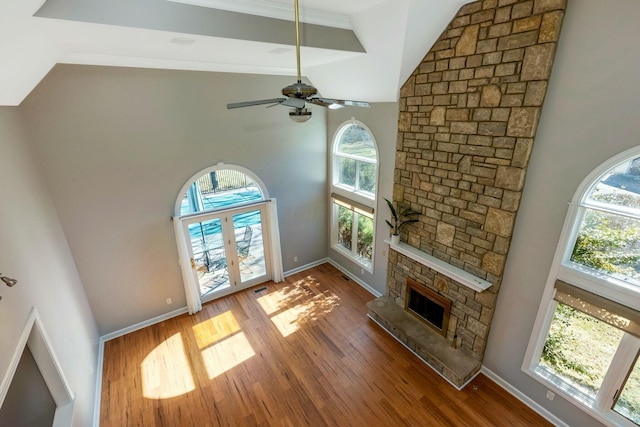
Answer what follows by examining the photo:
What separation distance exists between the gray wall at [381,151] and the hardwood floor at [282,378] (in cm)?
86

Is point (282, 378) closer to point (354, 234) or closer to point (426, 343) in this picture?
point (426, 343)

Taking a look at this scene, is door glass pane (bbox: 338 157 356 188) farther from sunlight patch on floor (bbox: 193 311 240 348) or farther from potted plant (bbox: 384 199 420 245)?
sunlight patch on floor (bbox: 193 311 240 348)

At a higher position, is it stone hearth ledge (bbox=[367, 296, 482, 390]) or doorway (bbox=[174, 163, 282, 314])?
doorway (bbox=[174, 163, 282, 314])

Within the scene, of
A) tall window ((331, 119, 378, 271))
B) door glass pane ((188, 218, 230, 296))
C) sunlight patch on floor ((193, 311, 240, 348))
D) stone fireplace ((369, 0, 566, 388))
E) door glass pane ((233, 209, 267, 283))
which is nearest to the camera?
stone fireplace ((369, 0, 566, 388))

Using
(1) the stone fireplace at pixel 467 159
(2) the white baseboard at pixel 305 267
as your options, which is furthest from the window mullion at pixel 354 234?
(1) the stone fireplace at pixel 467 159

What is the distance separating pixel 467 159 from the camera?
3943 mm

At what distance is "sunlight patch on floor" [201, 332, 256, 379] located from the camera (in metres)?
4.67

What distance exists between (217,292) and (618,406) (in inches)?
246

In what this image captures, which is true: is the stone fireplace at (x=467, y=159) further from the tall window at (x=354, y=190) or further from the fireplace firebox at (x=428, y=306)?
the tall window at (x=354, y=190)

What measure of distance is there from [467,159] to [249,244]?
453cm

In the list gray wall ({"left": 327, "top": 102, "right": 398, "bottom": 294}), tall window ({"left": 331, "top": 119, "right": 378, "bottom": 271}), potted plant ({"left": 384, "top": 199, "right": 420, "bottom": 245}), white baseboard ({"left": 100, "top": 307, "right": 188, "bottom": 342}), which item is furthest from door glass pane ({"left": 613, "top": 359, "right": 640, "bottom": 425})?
white baseboard ({"left": 100, "top": 307, "right": 188, "bottom": 342})

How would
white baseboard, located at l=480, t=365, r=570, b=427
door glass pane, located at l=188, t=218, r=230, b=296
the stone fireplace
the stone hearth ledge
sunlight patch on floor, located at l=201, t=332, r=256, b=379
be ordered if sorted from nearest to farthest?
the stone fireplace < white baseboard, located at l=480, t=365, r=570, b=427 < the stone hearth ledge < sunlight patch on floor, located at l=201, t=332, r=256, b=379 < door glass pane, located at l=188, t=218, r=230, b=296

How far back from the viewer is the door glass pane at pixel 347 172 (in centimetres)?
627

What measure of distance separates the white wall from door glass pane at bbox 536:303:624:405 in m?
5.42
